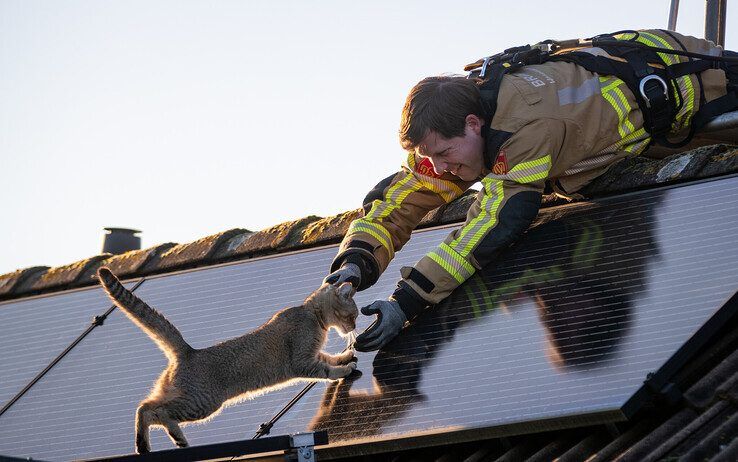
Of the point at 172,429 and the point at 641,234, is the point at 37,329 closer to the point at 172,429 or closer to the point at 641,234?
the point at 172,429

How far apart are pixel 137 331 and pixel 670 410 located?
3.26 meters

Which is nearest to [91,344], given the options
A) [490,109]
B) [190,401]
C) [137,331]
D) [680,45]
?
[137,331]

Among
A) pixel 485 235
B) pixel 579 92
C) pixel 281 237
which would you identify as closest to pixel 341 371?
pixel 485 235

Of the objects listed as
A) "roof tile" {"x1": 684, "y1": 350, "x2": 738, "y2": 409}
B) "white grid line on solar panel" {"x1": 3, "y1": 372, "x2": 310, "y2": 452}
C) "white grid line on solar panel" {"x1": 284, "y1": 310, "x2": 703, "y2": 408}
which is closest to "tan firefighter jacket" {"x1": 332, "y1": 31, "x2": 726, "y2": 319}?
"white grid line on solar panel" {"x1": 284, "y1": 310, "x2": 703, "y2": 408}

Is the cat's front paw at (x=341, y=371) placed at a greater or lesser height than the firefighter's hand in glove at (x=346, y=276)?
lesser

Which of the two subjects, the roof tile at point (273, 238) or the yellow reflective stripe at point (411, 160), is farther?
the roof tile at point (273, 238)

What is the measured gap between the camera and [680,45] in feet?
18.9

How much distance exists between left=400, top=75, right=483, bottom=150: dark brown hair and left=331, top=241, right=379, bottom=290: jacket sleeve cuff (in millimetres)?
595

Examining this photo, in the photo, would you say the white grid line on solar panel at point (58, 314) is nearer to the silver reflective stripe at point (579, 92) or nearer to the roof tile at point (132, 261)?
the roof tile at point (132, 261)

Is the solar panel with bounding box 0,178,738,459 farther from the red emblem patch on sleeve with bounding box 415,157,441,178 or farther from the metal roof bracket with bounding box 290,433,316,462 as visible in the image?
the red emblem patch on sleeve with bounding box 415,157,441,178

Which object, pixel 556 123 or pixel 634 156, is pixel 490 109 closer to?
pixel 556 123

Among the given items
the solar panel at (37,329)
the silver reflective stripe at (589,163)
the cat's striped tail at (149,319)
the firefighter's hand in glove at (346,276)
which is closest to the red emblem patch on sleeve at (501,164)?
the silver reflective stripe at (589,163)

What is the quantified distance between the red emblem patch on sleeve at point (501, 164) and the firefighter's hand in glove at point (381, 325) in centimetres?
79

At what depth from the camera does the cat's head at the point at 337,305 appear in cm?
532
